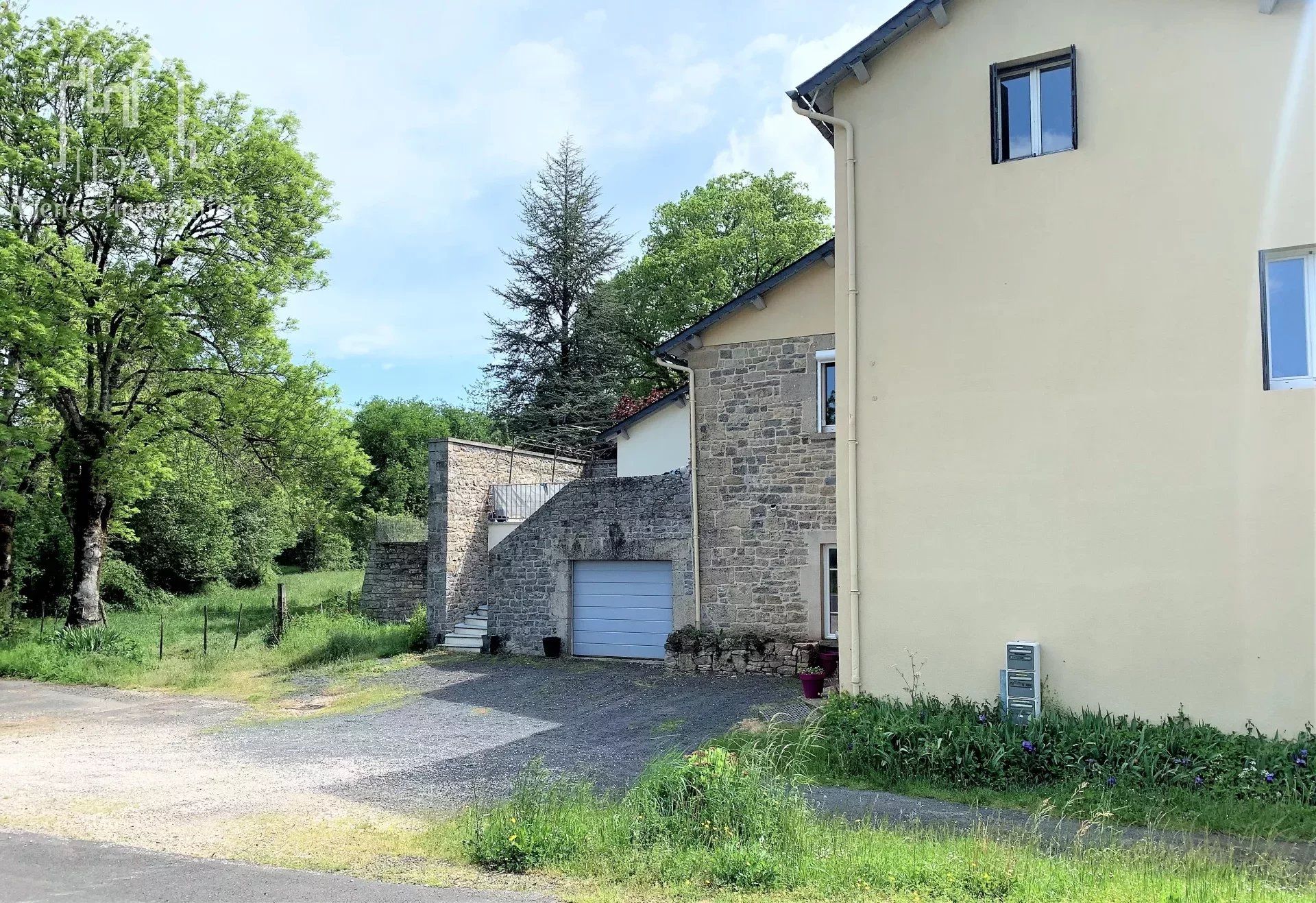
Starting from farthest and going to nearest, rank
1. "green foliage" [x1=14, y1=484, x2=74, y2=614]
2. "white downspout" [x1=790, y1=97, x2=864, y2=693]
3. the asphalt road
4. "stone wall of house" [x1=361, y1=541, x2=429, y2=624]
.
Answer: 1. "green foliage" [x1=14, y1=484, x2=74, y2=614]
2. "stone wall of house" [x1=361, y1=541, x2=429, y2=624]
3. "white downspout" [x1=790, y1=97, x2=864, y2=693]
4. the asphalt road

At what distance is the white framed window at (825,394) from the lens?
14734mm

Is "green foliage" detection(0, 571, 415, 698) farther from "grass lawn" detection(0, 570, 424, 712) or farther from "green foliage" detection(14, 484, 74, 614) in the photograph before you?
"green foliage" detection(14, 484, 74, 614)

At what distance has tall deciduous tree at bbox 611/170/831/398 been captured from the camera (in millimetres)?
34062

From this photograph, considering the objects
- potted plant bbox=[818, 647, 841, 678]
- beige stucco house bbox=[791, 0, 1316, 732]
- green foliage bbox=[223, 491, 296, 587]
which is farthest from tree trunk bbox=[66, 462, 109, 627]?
beige stucco house bbox=[791, 0, 1316, 732]

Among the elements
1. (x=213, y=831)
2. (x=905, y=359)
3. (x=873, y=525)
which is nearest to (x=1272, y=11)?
(x=905, y=359)

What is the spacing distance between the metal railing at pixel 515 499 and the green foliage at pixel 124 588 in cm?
1376

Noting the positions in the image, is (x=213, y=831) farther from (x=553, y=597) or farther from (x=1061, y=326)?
(x=553, y=597)

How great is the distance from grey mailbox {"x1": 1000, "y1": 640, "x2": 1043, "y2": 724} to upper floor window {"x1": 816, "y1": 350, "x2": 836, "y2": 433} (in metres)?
6.30

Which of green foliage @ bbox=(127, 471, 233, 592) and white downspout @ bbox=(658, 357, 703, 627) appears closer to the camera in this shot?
white downspout @ bbox=(658, 357, 703, 627)

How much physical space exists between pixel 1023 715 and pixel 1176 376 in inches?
131

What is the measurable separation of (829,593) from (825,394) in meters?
3.06

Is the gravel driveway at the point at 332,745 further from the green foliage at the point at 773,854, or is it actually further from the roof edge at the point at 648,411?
the roof edge at the point at 648,411

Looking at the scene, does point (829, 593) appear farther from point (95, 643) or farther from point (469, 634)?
point (95, 643)

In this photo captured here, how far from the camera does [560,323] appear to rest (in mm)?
39062
